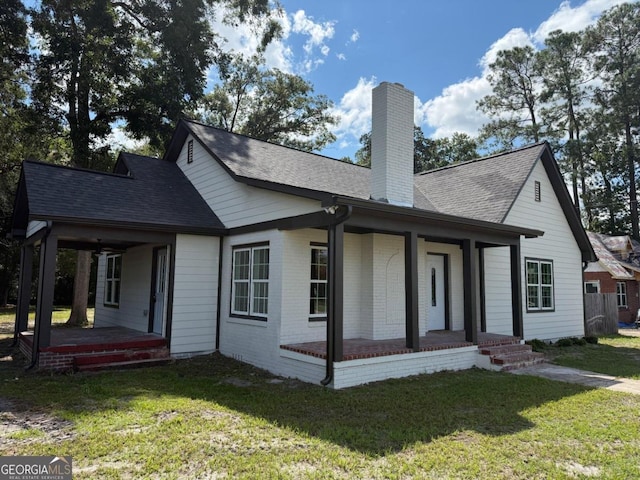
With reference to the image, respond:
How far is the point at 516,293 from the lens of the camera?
10.9 m

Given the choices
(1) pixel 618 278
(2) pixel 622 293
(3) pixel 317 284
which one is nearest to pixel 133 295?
(3) pixel 317 284

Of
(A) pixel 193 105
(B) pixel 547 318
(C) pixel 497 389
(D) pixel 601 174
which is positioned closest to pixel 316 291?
(C) pixel 497 389

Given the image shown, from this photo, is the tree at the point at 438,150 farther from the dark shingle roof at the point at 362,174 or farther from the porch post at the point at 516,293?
the porch post at the point at 516,293

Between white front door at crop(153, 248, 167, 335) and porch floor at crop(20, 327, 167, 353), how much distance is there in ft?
1.00

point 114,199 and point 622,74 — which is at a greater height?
point 622,74

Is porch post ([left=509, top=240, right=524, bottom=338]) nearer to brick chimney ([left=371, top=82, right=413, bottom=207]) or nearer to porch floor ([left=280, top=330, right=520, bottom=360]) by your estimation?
porch floor ([left=280, top=330, right=520, bottom=360])

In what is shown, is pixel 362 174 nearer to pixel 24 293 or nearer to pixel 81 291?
pixel 24 293

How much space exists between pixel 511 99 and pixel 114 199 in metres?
32.1

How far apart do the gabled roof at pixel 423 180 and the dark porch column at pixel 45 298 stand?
3749 millimetres

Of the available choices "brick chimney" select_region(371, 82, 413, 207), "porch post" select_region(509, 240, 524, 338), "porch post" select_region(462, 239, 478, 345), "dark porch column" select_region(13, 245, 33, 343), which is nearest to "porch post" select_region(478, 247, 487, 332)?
"porch post" select_region(509, 240, 524, 338)

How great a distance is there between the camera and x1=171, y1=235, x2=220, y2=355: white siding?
945 cm

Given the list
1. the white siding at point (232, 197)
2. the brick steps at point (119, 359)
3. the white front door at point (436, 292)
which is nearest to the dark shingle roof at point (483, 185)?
the white front door at point (436, 292)

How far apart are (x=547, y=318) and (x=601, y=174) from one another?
2578cm

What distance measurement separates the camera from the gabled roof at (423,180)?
10172mm
